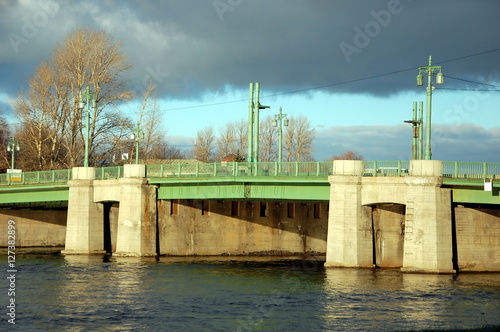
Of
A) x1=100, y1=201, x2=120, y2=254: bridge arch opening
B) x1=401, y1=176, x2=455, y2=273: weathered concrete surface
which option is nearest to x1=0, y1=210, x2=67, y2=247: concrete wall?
x1=100, y1=201, x2=120, y2=254: bridge arch opening

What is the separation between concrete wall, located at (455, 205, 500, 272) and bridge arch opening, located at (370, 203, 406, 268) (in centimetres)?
505

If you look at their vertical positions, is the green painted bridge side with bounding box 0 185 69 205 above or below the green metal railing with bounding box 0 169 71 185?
below

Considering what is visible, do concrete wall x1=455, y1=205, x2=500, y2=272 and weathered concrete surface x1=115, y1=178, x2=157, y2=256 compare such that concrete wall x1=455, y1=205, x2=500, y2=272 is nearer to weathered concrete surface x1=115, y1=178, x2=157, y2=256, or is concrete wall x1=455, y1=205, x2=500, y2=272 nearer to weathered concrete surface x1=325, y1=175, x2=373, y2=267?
weathered concrete surface x1=325, y1=175, x2=373, y2=267

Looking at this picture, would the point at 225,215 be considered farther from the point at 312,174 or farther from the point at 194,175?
the point at 312,174

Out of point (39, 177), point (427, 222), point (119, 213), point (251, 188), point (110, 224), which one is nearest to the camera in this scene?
point (427, 222)

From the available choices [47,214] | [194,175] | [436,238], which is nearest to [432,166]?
[436,238]

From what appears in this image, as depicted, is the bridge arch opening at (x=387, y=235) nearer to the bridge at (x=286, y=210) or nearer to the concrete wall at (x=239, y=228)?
the bridge at (x=286, y=210)

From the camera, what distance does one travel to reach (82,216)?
64.9 metres

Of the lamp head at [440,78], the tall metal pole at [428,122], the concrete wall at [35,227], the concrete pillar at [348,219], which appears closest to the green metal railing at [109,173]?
the concrete wall at [35,227]

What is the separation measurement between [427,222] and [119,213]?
24494 mm

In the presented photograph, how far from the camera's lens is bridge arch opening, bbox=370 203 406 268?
5322cm

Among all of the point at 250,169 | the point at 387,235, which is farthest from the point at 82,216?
the point at 387,235

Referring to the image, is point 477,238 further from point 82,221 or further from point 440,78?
point 82,221

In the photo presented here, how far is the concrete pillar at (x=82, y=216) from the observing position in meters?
64.9
